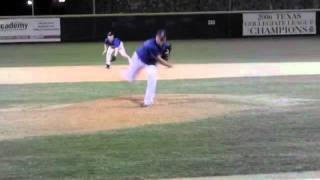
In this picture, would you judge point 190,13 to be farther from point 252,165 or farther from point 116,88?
point 252,165

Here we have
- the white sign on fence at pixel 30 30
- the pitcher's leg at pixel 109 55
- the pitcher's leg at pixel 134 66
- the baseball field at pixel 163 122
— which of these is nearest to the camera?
the baseball field at pixel 163 122

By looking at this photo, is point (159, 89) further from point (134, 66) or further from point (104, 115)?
point (104, 115)

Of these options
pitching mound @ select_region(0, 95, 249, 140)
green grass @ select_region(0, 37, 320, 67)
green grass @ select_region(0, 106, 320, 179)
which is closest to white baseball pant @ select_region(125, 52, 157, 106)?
pitching mound @ select_region(0, 95, 249, 140)

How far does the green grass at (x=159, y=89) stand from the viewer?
55.0 feet

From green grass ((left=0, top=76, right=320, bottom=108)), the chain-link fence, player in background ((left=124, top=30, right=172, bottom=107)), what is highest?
player in background ((left=124, top=30, right=172, bottom=107))

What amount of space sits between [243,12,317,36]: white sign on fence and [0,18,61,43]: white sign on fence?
11919 millimetres

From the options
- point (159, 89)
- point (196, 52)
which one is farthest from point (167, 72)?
point (196, 52)

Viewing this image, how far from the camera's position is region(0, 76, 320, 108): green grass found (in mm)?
16766

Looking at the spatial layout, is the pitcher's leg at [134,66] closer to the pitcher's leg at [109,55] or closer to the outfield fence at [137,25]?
the pitcher's leg at [109,55]


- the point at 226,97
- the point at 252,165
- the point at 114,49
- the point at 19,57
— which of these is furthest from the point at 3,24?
the point at 252,165

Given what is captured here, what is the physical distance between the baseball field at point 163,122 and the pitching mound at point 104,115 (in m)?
0.02

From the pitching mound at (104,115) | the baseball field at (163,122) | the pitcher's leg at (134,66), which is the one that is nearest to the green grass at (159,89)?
the baseball field at (163,122)

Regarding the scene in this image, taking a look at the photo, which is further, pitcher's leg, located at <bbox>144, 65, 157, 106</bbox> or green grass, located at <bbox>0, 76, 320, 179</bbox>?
pitcher's leg, located at <bbox>144, 65, 157, 106</bbox>

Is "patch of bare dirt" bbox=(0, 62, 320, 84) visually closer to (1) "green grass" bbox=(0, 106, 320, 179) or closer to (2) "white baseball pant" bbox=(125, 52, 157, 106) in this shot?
(2) "white baseball pant" bbox=(125, 52, 157, 106)
